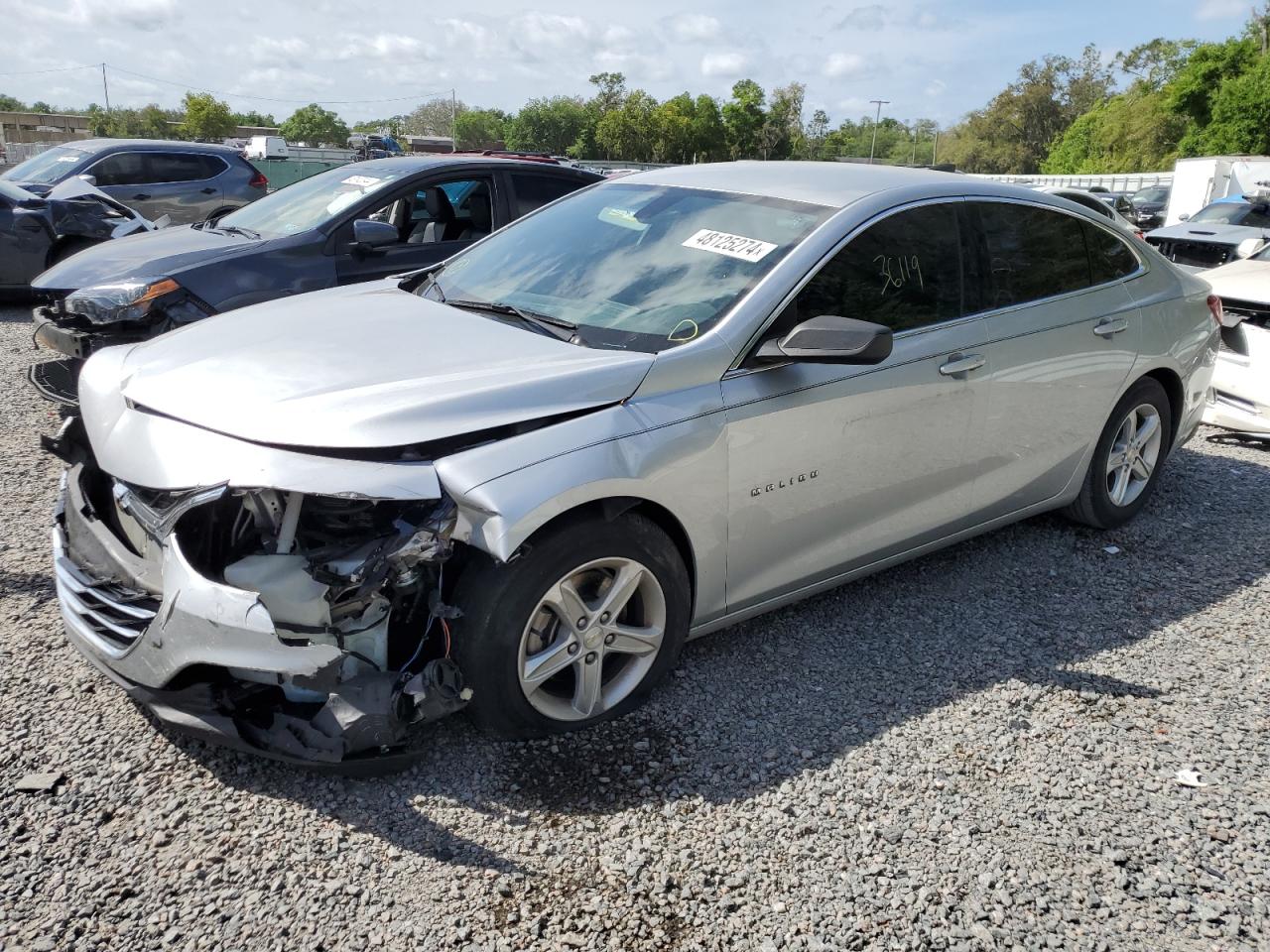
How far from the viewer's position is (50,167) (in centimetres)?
1307

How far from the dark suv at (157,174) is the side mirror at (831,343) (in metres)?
11.3

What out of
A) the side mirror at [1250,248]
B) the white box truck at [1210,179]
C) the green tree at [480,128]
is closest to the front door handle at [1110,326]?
the side mirror at [1250,248]

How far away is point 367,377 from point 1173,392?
161 inches

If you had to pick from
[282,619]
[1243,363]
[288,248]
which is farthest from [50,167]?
[1243,363]

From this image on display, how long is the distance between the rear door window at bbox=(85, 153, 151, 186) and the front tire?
40.8 ft

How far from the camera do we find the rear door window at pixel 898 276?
3516 mm

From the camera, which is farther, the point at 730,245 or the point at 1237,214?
the point at 1237,214

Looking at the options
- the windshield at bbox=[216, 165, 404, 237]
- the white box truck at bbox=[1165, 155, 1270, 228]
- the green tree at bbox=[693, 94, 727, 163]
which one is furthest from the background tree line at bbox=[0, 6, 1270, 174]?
the windshield at bbox=[216, 165, 404, 237]

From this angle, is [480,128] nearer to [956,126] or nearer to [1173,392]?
[956,126]

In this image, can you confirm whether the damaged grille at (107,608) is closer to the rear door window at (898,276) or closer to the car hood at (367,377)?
the car hood at (367,377)

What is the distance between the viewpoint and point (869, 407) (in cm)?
360

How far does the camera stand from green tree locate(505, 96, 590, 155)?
367 feet

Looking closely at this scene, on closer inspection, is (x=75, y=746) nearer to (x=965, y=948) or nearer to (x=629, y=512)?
(x=629, y=512)

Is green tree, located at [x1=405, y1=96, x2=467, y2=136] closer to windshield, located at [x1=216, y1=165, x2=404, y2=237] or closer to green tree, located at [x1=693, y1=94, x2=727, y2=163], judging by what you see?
green tree, located at [x1=693, y1=94, x2=727, y2=163]
